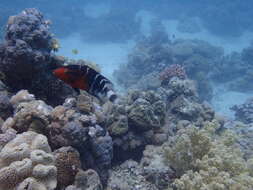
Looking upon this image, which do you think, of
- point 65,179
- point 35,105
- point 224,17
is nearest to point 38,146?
point 65,179

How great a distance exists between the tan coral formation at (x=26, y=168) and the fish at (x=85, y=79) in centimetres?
93

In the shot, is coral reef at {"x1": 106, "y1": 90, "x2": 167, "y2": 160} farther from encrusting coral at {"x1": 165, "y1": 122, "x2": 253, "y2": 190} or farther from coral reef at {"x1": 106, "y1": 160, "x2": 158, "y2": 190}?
encrusting coral at {"x1": 165, "y1": 122, "x2": 253, "y2": 190}

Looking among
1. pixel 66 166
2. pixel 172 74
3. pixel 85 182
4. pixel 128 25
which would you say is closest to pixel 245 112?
pixel 172 74

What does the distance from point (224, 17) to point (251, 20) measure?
430 centimetres

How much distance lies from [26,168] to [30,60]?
242cm

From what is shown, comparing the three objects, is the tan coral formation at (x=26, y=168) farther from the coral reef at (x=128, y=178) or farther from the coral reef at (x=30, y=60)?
the coral reef at (x=128, y=178)

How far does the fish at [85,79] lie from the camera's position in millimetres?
3383

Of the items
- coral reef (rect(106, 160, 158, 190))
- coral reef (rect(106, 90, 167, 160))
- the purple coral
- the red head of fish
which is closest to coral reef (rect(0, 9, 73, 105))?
coral reef (rect(106, 90, 167, 160))

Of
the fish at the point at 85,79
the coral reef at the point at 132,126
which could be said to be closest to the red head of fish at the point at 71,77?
the fish at the point at 85,79

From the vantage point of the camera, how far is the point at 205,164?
4574 millimetres

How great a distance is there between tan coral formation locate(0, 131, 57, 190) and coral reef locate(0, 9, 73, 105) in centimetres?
198

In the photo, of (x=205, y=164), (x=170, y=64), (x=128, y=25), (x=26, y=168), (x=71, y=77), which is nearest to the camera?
(x=26, y=168)

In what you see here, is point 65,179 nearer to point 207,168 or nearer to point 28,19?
point 207,168

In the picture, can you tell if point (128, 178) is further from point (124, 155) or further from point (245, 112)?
point (245, 112)
